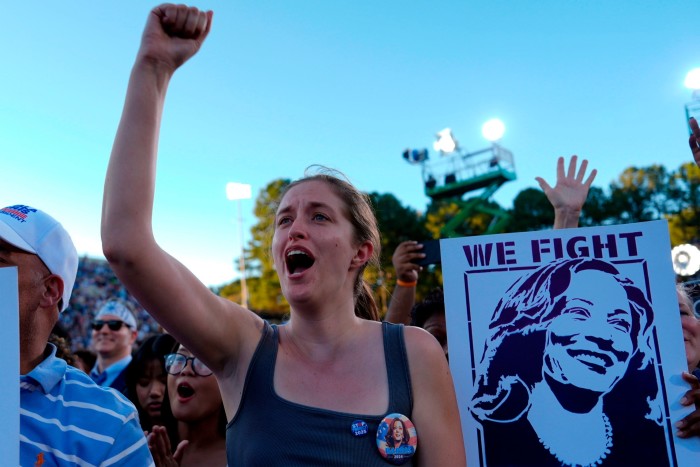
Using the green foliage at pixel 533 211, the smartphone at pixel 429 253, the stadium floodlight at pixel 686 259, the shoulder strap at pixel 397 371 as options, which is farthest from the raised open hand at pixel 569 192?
the green foliage at pixel 533 211

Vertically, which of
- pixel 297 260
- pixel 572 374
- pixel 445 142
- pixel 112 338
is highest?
pixel 445 142

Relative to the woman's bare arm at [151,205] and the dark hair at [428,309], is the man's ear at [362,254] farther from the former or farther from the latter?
the dark hair at [428,309]

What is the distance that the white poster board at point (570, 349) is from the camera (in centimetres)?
199

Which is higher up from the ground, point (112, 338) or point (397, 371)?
point (112, 338)

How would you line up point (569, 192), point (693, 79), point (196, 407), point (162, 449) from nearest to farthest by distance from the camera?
point (162, 449) < point (569, 192) < point (196, 407) < point (693, 79)

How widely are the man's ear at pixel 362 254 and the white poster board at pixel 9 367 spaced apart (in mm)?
1021

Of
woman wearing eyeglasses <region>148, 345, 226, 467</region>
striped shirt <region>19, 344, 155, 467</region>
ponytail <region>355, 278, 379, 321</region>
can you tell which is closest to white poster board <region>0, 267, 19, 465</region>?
striped shirt <region>19, 344, 155, 467</region>

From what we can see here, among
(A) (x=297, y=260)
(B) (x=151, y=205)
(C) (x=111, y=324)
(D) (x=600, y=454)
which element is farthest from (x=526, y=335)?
(C) (x=111, y=324)

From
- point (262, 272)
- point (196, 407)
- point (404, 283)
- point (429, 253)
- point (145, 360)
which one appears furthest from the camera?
point (262, 272)

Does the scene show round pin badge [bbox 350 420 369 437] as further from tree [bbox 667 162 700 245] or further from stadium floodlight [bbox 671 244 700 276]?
tree [bbox 667 162 700 245]

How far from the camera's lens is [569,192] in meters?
2.99

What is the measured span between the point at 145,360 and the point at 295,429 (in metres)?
2.72

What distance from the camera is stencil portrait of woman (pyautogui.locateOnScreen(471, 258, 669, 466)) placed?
1.99 m

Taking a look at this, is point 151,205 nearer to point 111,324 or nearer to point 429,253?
point 429,253
